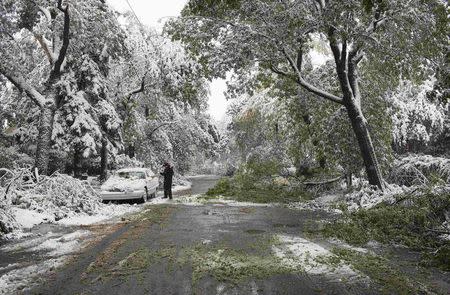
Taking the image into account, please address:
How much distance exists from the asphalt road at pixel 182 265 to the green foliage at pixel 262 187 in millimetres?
7724

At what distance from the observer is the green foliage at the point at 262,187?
19453 millimetres

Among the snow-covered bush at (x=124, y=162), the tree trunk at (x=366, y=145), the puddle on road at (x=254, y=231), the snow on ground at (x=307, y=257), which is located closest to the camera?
the snow on ground at (x=307, y=257)

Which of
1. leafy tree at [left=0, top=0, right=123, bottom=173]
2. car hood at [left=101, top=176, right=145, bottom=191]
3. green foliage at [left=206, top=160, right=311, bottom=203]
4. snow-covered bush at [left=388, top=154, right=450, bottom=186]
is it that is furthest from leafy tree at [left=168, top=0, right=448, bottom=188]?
car hood at [left=101, top=176, right=145, bottom=191]

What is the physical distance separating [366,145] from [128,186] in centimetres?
970

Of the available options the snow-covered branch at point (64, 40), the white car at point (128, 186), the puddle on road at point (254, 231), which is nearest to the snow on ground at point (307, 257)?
the puddle on road at point (254, 231)

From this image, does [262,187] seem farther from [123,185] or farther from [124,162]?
[124,162]

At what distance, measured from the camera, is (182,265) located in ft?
21.9

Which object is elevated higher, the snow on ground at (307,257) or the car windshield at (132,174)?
the car windshield at (132,174)

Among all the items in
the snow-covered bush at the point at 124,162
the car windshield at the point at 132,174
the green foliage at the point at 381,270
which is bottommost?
the green foliage at the point at 381,270

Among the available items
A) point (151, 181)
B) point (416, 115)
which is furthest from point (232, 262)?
point (416, 115)

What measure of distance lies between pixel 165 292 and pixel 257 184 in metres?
16.1

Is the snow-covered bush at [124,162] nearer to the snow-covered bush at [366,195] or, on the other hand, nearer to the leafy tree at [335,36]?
the leafy tree at [335,36]

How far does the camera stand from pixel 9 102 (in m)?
27.6

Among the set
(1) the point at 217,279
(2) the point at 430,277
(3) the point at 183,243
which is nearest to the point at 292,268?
(1) the point at 217,279
